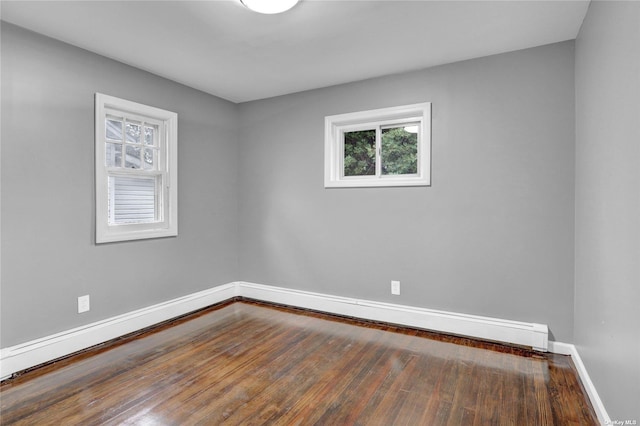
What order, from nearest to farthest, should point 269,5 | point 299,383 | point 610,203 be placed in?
1. point 610,203
2. point 269,5
3. point 299,383

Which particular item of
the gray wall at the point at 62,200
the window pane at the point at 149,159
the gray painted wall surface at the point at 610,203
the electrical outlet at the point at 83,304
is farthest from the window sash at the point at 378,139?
the electrical outlet at the point at 83,304

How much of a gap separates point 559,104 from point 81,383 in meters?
4.12

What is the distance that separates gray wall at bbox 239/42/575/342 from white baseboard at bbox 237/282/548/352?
0.08 m

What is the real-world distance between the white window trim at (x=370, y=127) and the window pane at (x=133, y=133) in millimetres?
1929

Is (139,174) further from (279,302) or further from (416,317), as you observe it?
(416,317)

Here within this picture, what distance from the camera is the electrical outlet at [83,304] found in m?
2.84

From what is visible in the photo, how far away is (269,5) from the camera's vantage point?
2.18 m

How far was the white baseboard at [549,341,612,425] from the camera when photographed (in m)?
1.85

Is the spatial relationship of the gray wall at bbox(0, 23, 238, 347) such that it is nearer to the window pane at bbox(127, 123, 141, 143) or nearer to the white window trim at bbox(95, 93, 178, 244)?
the white window trim at bbox(95, 93, 178, 244)

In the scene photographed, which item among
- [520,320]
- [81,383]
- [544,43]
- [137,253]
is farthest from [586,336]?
[137,253]

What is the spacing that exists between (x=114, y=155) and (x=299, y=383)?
257 centimetres

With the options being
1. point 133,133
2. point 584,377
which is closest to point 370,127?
point 133,133

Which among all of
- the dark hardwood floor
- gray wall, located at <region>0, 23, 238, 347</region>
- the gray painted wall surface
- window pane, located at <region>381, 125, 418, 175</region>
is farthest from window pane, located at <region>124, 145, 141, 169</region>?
the gray painted wall surface

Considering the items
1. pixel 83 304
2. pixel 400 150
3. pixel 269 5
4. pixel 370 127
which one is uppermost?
pixel 269 5
